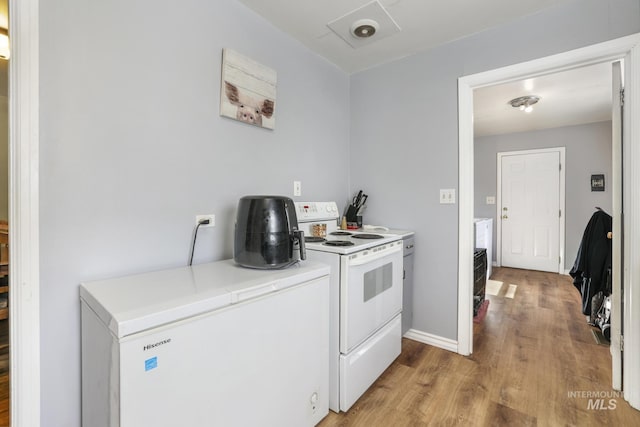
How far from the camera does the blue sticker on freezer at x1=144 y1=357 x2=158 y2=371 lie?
84 centimetres

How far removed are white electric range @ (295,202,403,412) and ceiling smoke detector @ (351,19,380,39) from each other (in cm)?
140

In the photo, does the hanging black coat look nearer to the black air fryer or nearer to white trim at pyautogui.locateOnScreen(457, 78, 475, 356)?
white trim at pyautogui.locateOnScreen(457, 78, 475, 356)

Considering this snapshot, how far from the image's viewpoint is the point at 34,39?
41.8 inches

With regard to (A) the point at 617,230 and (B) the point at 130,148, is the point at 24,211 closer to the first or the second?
(B) the point at 130,148

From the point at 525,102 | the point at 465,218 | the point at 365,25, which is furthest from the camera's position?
the point at 525,102

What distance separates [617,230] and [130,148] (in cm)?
257

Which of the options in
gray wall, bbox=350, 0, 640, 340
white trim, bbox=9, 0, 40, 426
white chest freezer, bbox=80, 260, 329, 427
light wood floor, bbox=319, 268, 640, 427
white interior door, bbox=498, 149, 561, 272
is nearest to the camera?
white chest freezer, bbox=80, 260, 329, 427

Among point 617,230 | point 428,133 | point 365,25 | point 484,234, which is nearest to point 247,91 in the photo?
point 365,25

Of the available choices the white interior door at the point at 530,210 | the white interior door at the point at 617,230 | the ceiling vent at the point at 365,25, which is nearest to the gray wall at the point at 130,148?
the ceiling vent at the point at 365,25

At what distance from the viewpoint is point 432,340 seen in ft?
7.46

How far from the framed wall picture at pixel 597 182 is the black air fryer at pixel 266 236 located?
498 centimetres

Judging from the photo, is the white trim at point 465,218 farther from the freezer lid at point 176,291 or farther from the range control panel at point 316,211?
the freezer lid at point 176,291

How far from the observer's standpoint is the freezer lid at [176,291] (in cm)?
85

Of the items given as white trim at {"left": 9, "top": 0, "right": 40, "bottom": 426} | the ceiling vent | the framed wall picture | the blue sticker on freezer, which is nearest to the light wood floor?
the blue sticker on freezer
